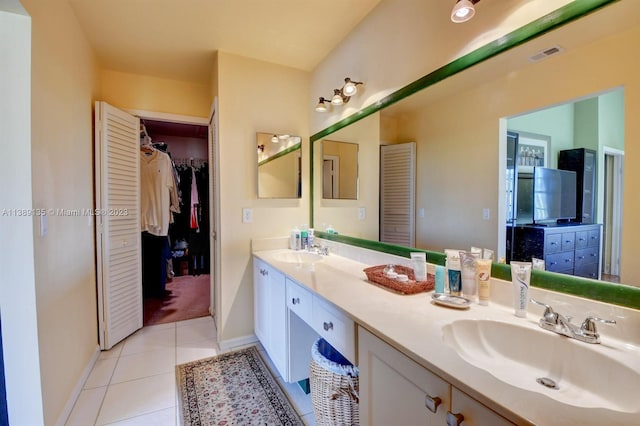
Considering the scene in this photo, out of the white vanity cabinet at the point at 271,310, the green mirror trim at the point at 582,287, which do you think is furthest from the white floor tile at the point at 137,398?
the green mirror trim at the point at 582,287

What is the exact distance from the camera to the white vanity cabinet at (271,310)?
1.89 metres

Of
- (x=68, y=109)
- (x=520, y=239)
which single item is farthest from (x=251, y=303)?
(x=520, y=239)

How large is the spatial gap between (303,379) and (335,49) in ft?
8.10

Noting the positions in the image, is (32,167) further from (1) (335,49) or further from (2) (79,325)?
(1) (335,49)

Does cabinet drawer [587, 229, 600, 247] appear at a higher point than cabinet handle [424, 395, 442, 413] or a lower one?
higher

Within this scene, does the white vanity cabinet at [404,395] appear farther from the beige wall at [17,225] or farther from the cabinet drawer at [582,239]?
the beige wall at [17,225]

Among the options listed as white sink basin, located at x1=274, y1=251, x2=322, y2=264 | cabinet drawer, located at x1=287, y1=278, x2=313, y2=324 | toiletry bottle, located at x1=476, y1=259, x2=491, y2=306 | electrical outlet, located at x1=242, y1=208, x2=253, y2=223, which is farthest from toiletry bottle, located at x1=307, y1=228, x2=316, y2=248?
toiletry bottle, located at x1=476, y1=259, x2=491, y2=306

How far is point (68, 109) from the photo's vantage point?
188 cm

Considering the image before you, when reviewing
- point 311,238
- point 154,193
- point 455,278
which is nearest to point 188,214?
point 154,193

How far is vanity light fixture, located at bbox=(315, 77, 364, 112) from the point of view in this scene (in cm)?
203

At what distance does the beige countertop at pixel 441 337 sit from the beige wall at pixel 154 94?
2280 millimetres

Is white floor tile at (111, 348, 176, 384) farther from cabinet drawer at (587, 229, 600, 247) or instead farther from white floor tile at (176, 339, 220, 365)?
cabinet drawer at (587, 229, 600, 247)

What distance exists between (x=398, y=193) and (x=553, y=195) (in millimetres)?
787

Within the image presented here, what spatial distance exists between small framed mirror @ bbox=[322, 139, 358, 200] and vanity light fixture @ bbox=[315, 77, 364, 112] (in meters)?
0.30
